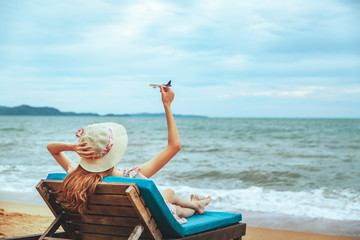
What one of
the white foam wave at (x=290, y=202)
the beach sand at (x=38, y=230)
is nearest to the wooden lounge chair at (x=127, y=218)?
the beach sand at (x=38, y=230)

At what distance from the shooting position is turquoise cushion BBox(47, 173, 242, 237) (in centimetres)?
272

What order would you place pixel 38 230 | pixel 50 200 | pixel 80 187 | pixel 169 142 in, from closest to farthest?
1. pixel 80 187
2. pixel 169 142
3. pixel 50 200
4. pixel 38 230

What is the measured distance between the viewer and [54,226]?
3.26m

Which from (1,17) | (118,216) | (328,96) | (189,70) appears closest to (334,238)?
(118,216)

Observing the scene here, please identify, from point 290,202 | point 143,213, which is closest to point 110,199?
point 143,213

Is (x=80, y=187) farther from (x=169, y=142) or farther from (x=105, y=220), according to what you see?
(x=169, y=142)

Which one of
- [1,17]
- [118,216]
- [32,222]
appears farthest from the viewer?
[1,17]

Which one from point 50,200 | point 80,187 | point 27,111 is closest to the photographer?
point 80,187

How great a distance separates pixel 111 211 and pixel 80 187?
247mm

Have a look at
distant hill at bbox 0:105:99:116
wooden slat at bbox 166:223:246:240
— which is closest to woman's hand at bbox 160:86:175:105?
wooden slat at bbox 166:223:246:240

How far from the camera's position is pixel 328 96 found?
42.4m

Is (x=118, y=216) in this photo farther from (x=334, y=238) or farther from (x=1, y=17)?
(x=1, y=17)

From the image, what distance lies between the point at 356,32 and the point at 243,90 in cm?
1157

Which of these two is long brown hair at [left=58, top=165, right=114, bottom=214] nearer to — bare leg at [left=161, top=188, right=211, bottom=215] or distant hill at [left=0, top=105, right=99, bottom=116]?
bare leg at [left=161, top=188, right=211, bottom=215]
